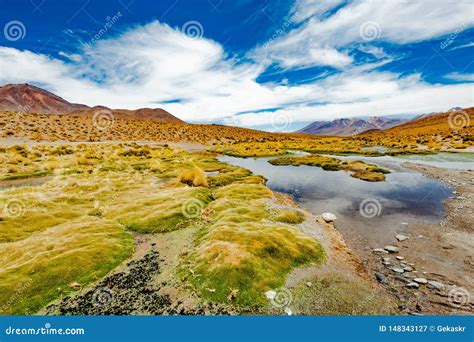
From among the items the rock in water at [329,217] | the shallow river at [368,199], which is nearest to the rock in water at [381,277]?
the shallow river at [368,199]

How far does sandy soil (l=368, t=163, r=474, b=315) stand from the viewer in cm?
1088

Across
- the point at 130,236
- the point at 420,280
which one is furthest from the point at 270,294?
the point at 130,236

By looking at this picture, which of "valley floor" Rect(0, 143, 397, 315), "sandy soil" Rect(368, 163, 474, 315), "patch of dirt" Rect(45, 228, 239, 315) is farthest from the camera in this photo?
"sandy soil" Rect(368, 163, 474, 315)

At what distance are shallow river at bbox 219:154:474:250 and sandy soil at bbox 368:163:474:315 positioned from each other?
4.37 ft

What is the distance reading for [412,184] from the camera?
3284 centimetres

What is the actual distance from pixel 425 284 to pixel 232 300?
27.8 feet

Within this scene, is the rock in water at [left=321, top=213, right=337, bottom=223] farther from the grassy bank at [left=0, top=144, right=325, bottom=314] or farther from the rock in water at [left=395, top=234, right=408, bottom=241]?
the rock in water at [left=395, top=234, right=408, bottom=241]

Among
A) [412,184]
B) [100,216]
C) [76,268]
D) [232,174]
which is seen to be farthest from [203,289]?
[412,184]

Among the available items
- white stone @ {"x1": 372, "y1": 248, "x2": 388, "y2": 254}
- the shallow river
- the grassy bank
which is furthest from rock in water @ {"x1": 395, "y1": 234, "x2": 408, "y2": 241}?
the grassy bank

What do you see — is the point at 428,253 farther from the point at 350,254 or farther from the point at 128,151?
the point at 128,151

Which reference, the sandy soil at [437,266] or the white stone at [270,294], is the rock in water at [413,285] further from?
the white stone at [270,294]

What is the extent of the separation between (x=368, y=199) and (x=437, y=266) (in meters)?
13.2

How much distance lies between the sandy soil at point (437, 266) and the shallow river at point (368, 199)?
4.37 ft

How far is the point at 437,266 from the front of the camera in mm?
13617
